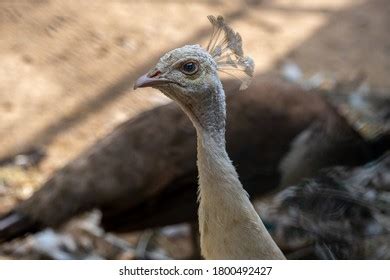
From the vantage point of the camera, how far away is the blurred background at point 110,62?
243 centimetres

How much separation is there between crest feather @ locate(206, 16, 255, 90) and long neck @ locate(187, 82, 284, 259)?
0.08 m

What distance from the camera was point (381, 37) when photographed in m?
3.17

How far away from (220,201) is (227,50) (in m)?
0.30

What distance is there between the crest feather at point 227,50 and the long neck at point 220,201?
0.08 m

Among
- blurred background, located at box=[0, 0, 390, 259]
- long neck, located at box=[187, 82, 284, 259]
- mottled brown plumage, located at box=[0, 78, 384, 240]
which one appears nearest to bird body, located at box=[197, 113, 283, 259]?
long neck, located at box=[187, 82, 284, 259]

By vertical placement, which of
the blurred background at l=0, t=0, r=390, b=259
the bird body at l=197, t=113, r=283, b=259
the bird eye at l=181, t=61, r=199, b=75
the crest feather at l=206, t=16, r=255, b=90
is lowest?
the bird body at l=197, t=113, r=283, b=259

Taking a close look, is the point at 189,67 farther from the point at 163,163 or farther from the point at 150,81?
the point at 163,163

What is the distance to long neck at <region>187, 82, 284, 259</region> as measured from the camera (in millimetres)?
1425

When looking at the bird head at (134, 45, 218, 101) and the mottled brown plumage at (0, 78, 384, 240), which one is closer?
the bird head at (134, 45, 218, 101)

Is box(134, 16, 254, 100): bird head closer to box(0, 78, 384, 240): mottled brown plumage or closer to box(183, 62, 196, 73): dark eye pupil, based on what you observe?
box(183, 62, 196, 73): dark eye pupil

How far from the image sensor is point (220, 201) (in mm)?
1450

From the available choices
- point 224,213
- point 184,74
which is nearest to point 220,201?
point 224,213

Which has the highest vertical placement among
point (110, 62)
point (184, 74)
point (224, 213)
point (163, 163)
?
point (110, 62)

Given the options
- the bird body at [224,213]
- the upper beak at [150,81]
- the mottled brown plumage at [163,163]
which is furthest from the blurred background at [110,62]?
the upper beak at [150,81]
